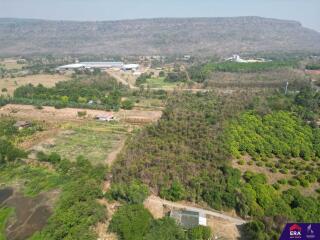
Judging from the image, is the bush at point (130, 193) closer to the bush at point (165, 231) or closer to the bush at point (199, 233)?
the bush at point (165, 231)

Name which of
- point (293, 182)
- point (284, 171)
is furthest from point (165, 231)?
point (284, 171)

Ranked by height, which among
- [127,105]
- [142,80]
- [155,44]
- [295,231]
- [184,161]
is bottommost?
[127,105]

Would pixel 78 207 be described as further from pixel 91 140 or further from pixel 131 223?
pixel 91 140

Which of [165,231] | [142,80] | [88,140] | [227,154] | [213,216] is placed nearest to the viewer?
[165,231]

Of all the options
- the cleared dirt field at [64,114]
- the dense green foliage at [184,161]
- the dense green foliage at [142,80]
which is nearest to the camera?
the dense green foliage at [184,161]

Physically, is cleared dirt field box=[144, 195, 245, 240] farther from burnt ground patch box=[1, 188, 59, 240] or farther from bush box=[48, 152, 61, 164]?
bush box=[48, 152, 61, 164]

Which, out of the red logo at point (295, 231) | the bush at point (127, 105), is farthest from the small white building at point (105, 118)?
the red logo at point (295, 231)
